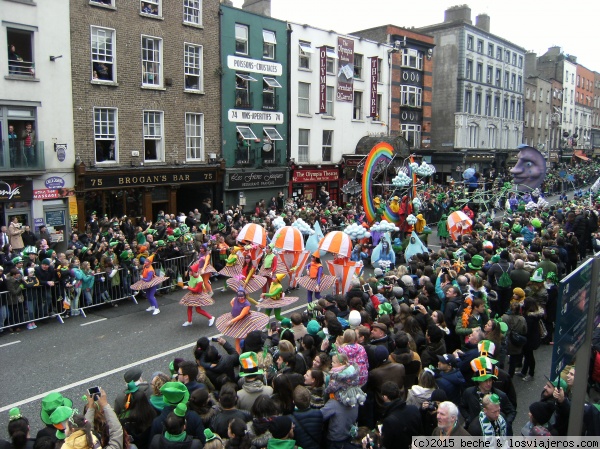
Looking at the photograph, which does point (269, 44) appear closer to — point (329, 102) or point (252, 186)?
point (329, 102)

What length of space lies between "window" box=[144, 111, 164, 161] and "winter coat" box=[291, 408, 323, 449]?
61.8 ft

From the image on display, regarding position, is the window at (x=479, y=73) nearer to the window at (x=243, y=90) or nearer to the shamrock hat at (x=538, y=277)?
the window at (x=243, y=90)

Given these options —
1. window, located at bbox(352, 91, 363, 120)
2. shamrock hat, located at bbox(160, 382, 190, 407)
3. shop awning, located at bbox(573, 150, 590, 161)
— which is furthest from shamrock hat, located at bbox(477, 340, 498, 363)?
shop awning, located at bbox(573, 150, 590, 161)

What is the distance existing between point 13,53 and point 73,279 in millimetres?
9987

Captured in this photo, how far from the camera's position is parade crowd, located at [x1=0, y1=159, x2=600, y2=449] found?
507 cm

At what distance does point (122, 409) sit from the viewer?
5605 millimetres

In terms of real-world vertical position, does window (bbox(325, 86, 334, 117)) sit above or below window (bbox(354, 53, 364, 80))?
below

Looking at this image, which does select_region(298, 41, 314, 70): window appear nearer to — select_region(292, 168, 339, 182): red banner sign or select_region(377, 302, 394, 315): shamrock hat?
select_region(292, 168, 339, 182): red banner sign

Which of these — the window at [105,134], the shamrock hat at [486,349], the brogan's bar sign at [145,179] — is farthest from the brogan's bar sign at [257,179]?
the shamrock hat at [486,349]

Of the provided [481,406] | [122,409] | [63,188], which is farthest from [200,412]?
[63,188]

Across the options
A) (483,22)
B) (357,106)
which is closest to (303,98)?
(357,106)

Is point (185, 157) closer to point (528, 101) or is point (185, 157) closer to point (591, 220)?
point (591, 220)

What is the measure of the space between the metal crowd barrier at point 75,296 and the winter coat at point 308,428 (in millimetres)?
8825

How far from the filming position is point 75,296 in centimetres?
1277
